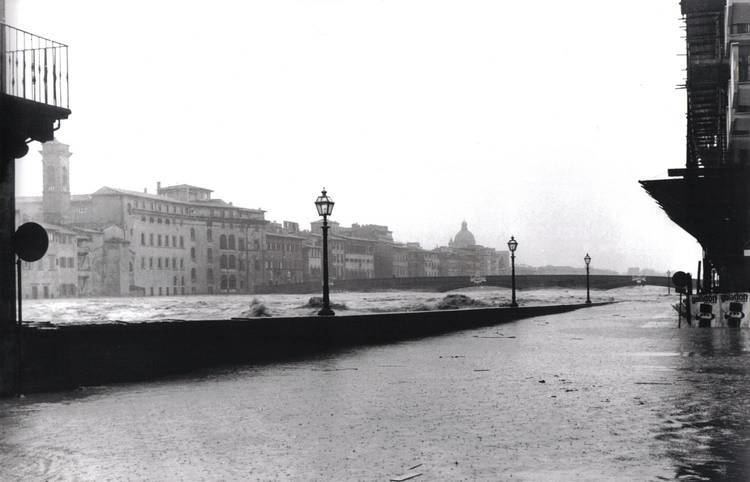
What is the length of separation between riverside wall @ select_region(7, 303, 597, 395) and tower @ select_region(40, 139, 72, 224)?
98274mm

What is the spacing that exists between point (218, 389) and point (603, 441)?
212 inches

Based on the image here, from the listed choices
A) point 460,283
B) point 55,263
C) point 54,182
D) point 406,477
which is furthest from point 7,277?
point 460,283

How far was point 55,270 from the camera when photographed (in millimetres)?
102188

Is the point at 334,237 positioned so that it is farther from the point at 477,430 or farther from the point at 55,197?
the point at 477,430

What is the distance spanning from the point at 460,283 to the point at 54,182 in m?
56.3

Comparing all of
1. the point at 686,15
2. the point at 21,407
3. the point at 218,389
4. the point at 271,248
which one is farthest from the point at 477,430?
the point at 271,248

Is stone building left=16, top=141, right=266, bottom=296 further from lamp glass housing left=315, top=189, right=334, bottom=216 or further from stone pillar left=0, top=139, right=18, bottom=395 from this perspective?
stone pillar left=0, top=139, right=18, bottom=395

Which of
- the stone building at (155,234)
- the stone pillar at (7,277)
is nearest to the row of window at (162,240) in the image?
the stone building at (155,234)

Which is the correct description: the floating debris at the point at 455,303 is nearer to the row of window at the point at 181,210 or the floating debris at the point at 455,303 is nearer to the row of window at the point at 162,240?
the row of window at the point at 162,240

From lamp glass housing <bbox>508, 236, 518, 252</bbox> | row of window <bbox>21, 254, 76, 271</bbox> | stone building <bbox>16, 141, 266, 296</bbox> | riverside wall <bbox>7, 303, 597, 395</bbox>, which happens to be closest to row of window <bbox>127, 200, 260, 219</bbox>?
stone building <bbox>16, 141, 266, 296</bbox>

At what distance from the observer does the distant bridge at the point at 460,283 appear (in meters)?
110

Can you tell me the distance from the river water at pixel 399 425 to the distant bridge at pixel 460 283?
9885cm

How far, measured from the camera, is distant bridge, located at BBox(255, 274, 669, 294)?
361 feet

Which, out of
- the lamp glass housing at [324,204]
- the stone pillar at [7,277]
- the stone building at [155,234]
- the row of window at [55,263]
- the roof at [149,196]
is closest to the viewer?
the stone pillar at [7,277]
